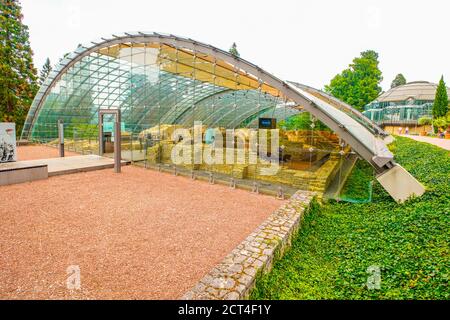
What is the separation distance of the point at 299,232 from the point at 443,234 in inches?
115

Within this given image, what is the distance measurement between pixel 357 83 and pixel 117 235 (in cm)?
3755

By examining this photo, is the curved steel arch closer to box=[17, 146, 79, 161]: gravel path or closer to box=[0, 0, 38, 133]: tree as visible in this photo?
box=[17, 146, 79, 161]: gravel path

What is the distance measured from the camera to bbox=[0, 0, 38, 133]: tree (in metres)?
22.3

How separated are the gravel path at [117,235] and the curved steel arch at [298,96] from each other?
3.37m

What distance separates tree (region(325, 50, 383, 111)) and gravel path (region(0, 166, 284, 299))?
31417mm

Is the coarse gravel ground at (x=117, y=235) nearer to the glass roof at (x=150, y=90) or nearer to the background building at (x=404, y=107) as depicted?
the glass roof at (x=150, y=90)

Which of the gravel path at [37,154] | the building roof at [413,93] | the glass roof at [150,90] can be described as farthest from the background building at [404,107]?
the gravel path at [37,154]

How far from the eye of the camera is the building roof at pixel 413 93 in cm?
4080

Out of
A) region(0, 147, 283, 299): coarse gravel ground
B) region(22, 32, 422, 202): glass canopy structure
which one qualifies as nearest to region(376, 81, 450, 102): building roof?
region(22, 32, 422, 202): glass canopy structure
